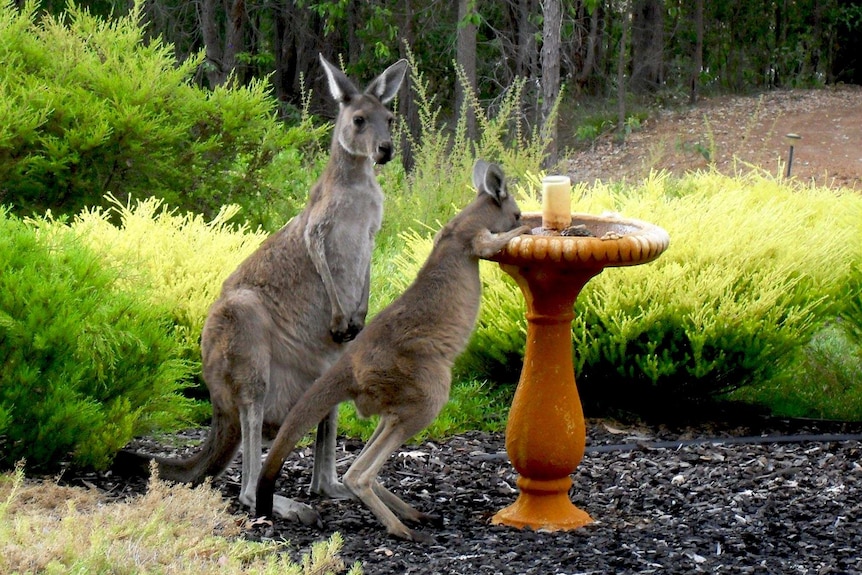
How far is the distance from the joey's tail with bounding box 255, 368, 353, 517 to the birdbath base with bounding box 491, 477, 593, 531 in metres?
0.87

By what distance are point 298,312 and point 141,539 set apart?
138 cm

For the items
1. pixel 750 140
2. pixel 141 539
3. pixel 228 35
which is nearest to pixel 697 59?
pixel 750 140

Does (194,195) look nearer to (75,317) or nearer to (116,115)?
Answer: (116,115)

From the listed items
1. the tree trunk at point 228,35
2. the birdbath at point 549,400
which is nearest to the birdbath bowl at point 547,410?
the birdbath at point 549,400

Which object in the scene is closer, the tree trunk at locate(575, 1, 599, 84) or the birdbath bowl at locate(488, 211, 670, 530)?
the birdbath bowl at locate(488, 211, 670, 530)

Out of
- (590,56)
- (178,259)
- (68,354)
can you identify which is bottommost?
(68,354)

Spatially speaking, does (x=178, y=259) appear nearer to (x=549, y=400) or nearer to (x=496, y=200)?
(x=496, y=200)

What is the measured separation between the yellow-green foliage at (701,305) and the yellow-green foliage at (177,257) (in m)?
1.65

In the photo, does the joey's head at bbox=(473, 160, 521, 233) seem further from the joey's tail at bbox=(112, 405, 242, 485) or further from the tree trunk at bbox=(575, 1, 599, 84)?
the tree trunk at bbox=(575, 1, 599, 84)

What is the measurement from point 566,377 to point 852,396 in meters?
2.94

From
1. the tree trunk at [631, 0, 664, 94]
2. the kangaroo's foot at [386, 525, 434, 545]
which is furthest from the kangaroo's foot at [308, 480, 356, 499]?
the tree trunk at [631, 0, 664, 94]

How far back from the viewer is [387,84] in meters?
5.16

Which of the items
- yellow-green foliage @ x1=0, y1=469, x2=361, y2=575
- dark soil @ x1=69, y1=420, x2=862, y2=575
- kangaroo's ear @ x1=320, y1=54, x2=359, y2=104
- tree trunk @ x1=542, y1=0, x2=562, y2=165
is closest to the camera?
yellow-green foliage @ x1=0, y1=469, x2=361, y2=575

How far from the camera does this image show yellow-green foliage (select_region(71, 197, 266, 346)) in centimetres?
657
